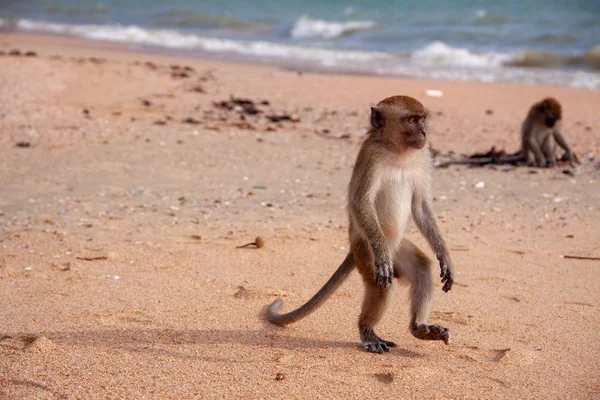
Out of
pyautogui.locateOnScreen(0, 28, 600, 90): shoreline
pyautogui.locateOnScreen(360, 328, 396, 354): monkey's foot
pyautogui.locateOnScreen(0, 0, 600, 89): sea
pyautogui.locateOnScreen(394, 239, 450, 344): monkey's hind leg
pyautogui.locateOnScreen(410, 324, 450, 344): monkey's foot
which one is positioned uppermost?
pyautogui.locateOnScreen(0, 0, 600, 89): sea

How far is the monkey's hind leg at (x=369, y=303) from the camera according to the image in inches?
189

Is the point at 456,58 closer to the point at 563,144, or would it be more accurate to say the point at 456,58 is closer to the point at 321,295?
the point at 563,144

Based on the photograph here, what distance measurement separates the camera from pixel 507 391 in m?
A: 4.27

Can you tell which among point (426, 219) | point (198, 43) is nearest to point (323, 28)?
point (198, 43)

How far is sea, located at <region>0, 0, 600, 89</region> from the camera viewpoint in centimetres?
2058

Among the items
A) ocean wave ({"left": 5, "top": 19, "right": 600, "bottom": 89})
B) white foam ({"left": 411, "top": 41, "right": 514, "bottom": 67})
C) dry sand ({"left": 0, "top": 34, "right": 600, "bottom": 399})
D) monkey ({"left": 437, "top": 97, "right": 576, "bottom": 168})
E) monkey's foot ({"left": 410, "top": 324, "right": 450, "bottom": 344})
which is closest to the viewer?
dry sand ({"left": 0, "top": 34, "right": 600, "bottom": 399})

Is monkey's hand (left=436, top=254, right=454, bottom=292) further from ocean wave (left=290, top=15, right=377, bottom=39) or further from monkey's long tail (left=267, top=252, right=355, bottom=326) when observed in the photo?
ocean wave (left=290, top=15, right=377, bottom=39)

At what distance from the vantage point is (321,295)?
16.7 ft

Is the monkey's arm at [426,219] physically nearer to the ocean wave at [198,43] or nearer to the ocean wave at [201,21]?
the ocean wave at [198,43]

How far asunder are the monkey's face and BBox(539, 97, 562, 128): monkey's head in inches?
266

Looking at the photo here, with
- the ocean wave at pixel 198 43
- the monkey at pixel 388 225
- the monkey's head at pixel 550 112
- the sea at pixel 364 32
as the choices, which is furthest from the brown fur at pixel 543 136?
the ocean wave at pixel 198 43

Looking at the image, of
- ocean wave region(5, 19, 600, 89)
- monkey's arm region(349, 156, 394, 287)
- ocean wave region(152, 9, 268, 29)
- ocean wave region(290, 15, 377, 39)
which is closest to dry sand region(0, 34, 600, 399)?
monkey's arm region(349, 156, 394, 287)

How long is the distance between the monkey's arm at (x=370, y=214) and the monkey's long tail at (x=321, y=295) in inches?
14.4

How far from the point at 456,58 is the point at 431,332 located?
18.1m
